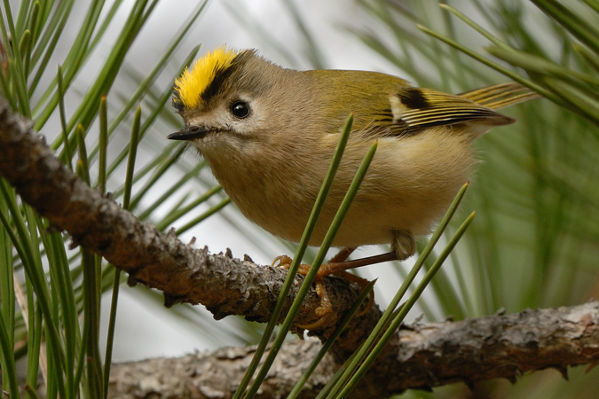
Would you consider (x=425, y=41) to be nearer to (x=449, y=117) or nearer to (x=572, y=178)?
(x=449, y=117)

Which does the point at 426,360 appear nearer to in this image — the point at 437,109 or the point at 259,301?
the point at 259,301

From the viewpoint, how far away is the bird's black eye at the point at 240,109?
1.20 m

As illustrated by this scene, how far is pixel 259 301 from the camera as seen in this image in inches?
28.3

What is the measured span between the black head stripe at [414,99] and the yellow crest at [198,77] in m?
0.40

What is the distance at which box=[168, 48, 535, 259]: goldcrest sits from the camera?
1.11 metres

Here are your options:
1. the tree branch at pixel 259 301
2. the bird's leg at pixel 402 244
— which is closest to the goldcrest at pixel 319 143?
the bird's leg at pixel 402 244

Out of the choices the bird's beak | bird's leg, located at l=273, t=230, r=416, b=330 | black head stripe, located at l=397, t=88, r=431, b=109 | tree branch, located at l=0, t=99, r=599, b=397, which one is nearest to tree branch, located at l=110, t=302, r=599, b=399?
tree branch, located at l=0, t=99, r=599, b=397

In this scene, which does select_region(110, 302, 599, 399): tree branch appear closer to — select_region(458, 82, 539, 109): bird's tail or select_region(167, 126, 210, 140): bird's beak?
select_region(167, 126, 210, 140): bird's beak

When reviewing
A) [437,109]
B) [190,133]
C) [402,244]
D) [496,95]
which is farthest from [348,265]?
[496,95]

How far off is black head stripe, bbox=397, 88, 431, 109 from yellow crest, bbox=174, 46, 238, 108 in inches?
15.8

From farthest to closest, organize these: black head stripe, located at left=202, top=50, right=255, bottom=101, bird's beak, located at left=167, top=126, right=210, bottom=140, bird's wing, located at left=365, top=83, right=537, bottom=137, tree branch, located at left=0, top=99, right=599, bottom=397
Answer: bird's wing, located at left=365, top=83, right=537, bottom=137 → black head stripe, located at left=202, top=50, right=255, bottom=101 → bird's beak, located at left=167, top=126, right=210, bottom=140 → tree branch, located at left=0, top=99, right=599, bottom=397

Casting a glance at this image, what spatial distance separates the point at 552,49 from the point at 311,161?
513 millimetres

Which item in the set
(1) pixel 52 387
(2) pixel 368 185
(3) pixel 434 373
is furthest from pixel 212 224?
(1) pixel 52 387

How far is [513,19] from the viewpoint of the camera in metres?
1.05
